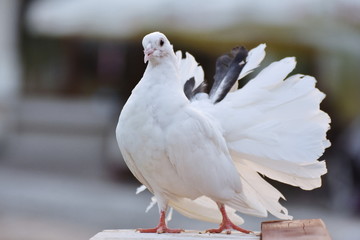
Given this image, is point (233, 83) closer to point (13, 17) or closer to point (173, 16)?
point (173, 16)

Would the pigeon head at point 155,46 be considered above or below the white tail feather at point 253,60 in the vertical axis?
above

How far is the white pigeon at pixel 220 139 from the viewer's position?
3547mm

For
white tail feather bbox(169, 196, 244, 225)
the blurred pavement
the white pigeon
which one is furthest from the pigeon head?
the blurred pavement

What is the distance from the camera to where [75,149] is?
18000 millimetres

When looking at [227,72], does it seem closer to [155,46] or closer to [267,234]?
[155,46]

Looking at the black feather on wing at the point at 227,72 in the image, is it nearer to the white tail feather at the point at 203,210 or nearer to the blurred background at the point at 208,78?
the white tail feather at the point at 203,210

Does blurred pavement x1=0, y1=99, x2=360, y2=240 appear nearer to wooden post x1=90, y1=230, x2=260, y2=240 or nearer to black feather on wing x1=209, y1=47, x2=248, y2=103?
black feather on wing x1=209, y1=47, x2=248, y2=103

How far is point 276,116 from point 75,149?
14519 mm

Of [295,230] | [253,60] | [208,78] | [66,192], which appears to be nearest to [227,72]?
[253,60]

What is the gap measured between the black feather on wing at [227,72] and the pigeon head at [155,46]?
0.40 meters

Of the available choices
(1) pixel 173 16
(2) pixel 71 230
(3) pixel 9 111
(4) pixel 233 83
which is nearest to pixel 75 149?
(3) pixel 9 111

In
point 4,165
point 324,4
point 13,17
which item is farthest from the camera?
point 13,17

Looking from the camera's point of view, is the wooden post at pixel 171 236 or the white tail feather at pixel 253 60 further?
the white tail feather at pixel 253 60

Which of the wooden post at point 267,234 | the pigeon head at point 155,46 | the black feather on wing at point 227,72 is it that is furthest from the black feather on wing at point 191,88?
the wooden post at point 267,234
